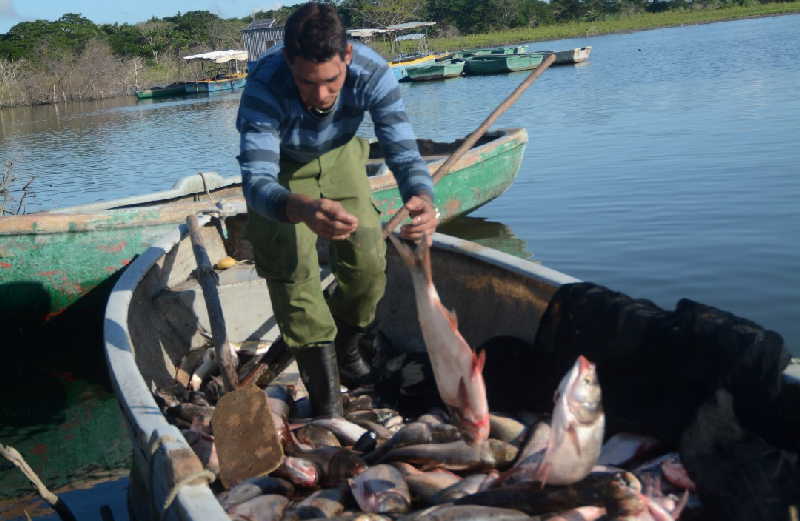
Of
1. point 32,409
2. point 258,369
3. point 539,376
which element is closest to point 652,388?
point 539,376

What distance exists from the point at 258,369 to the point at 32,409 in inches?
133

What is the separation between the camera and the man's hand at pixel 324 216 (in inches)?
136

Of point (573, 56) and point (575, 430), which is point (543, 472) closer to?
point (575, 430)

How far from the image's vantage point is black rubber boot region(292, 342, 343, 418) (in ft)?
14.8

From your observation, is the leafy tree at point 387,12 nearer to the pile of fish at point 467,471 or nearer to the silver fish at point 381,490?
the pile of fish at point 467,471

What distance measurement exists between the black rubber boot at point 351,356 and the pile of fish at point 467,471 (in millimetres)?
574

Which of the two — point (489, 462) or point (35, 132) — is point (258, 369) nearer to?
point (489, 462)

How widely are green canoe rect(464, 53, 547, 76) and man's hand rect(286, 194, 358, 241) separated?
3907 cm

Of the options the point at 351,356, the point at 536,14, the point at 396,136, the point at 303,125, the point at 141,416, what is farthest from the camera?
the point at 536,14

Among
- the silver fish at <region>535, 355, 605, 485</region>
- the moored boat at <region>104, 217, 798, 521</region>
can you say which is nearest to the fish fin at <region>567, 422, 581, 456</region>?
the silver fish at <region>535, 355, 605, 485</region>

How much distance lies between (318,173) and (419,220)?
0.87 metres

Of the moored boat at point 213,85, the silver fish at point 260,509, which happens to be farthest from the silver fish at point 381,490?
the moored boat at point 213,85

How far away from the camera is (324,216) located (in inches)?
137

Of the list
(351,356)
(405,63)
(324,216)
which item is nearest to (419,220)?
(324,216)
